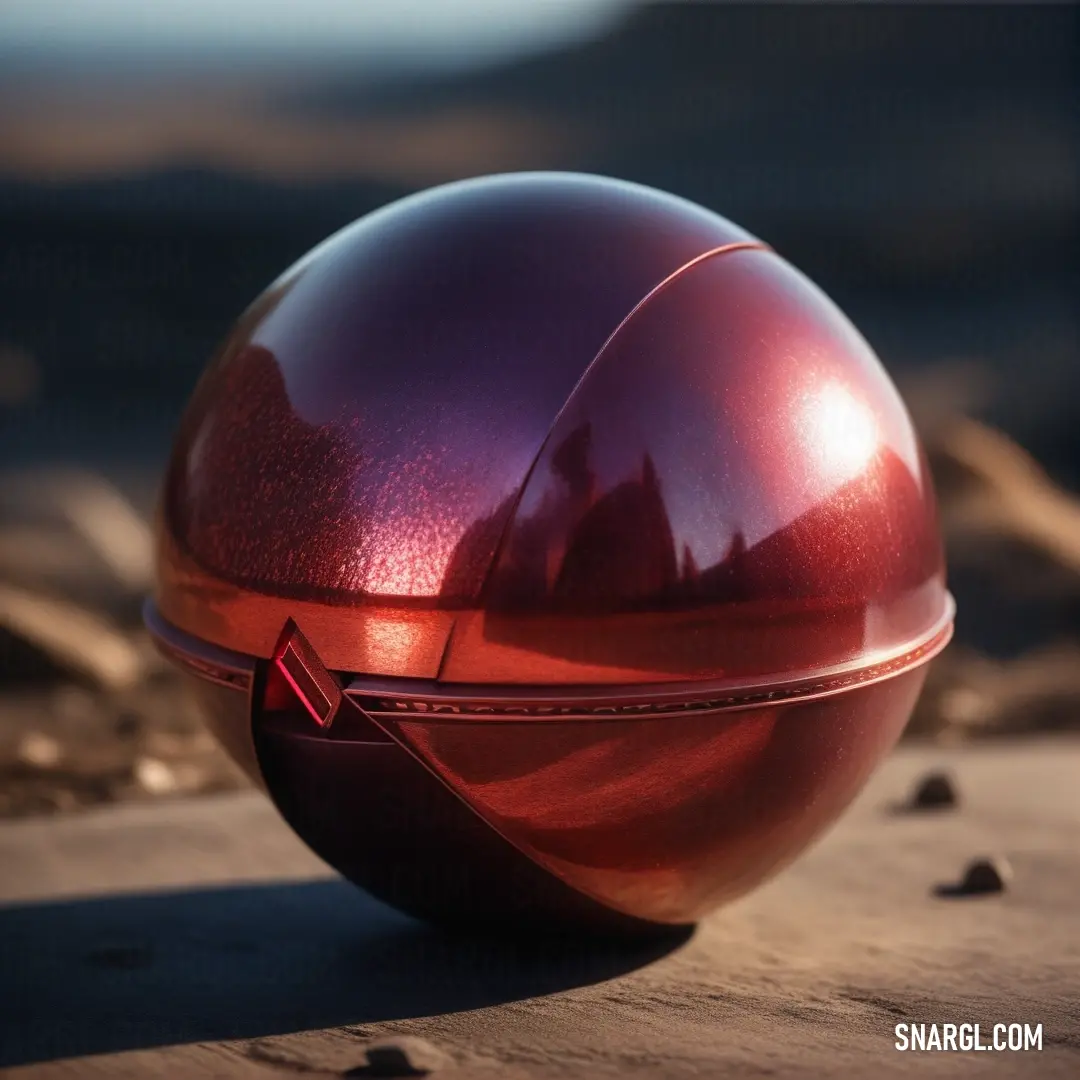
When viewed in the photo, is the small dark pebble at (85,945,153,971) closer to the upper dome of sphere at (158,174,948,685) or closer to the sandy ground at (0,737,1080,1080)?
the sandy ground at (0,737,1080,1080)

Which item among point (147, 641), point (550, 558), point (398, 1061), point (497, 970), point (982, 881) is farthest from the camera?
point (147, 641)

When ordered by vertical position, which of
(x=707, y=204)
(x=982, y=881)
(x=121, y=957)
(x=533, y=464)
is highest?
(x=707, y=204)

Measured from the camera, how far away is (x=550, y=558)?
2.66 metres

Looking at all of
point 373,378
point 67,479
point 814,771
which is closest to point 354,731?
point 373,378

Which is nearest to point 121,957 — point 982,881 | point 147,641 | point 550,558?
point 550,558

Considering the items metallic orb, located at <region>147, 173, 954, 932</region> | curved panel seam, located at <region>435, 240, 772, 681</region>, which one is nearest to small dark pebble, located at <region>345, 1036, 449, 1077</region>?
metallic orb, located at <region>147, 173, 954, 932</region>

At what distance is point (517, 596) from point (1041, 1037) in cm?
138

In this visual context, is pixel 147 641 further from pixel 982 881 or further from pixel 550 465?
pixel 550 465

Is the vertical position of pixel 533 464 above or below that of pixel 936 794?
below

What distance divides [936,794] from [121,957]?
238 cm

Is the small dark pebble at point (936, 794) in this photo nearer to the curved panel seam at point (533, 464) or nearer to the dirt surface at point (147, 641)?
the dirt surface at point (147, 641)

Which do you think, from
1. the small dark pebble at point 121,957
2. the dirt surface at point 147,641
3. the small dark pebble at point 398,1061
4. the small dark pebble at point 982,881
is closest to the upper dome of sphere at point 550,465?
the small dark pebble at point 398,1061

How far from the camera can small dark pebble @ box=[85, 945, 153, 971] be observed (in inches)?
133

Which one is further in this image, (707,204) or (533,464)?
(707,204)
